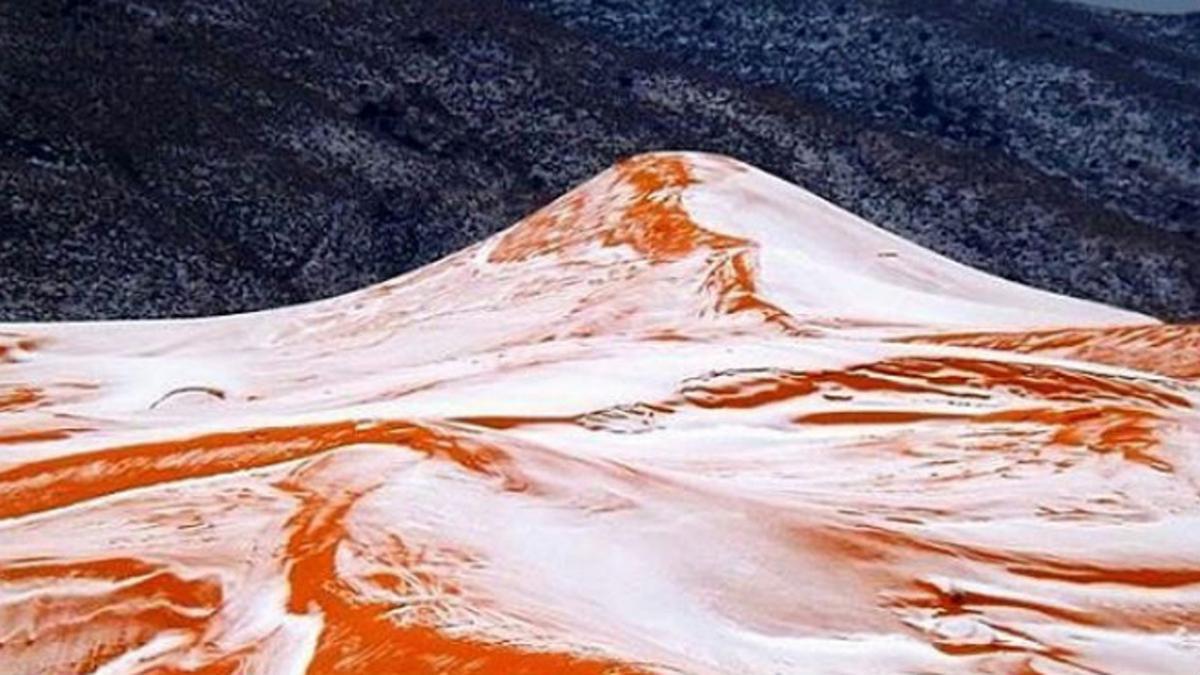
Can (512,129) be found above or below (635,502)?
above

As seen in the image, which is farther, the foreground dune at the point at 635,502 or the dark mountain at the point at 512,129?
the dark mountain at the point at 512,129

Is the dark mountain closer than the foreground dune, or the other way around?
the foreground dune

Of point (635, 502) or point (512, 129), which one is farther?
point (512, 129)

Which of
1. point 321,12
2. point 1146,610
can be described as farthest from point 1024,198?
point 1146,610
